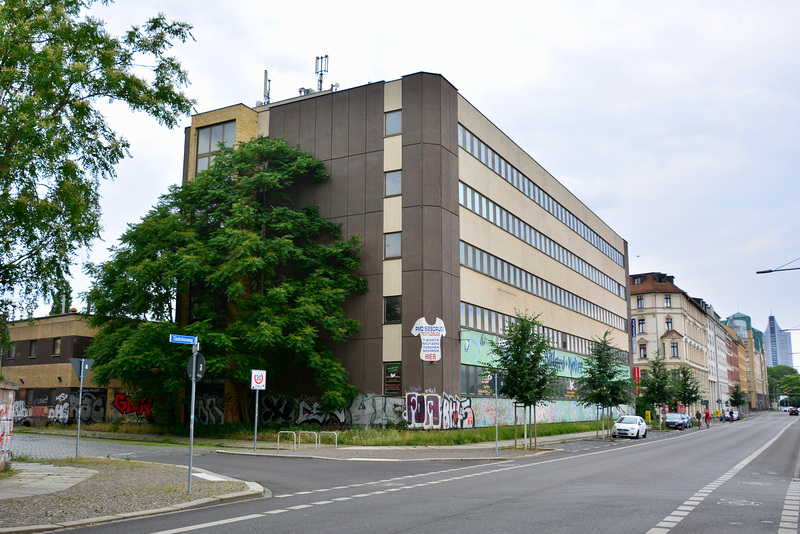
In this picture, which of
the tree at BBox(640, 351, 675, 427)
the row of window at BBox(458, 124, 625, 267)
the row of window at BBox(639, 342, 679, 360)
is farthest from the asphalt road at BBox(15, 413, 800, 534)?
the row of window at BBox(639, 342, 679, 360)

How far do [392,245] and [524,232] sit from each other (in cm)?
1473

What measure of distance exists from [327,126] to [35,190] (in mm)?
26270

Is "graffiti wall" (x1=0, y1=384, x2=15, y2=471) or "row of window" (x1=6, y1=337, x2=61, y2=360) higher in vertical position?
"row of window" (x1=6, y1=337, x2=61, y2=360)

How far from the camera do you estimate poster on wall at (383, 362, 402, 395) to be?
111 feet

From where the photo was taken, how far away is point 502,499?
12.7 metres

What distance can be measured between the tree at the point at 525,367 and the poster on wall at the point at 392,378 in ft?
18.0

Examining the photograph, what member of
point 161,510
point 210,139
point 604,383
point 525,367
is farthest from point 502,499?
point 210,139

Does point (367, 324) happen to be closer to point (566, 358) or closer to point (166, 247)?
point (166, 247)

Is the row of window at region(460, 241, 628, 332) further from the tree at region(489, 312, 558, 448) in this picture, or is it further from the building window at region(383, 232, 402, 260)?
the tree at region(489, 312, 558, 448)

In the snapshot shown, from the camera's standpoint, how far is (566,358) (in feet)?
174

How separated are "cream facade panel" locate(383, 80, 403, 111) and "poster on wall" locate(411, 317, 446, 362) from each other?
450 inches

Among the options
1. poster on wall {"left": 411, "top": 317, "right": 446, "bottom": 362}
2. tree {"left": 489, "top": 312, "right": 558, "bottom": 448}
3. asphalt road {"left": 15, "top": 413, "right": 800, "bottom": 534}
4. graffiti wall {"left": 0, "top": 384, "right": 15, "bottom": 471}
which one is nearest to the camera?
asphalt road {"left": 15, "top": 413, "right": 800, "bottom": 534}

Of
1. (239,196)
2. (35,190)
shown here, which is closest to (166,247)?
(239,196)

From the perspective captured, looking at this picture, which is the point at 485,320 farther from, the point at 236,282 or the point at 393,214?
the point at 236,282
